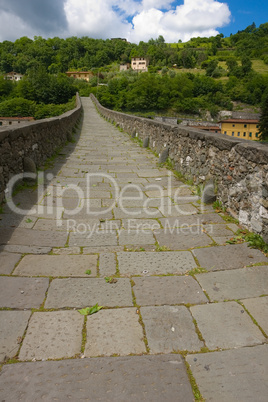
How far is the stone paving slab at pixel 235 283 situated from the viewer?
7.73 feet

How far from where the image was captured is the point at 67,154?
830 centimetres

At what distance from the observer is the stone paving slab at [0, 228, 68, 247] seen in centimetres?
314

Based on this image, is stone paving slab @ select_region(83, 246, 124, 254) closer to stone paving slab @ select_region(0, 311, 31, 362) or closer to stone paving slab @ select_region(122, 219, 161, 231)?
stone paving slab @ select_region(122, 219, 161, 231)

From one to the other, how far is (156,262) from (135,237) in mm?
609

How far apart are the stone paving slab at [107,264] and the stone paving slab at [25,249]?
0.58 m

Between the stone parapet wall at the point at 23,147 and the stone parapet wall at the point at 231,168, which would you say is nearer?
the stone parapet wall at the point at 231,168

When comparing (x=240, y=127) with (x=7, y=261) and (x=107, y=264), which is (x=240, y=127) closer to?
(x=107, y=264)

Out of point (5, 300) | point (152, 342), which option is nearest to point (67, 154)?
point (5, 300)

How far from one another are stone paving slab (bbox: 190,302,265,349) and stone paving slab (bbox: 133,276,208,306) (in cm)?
13

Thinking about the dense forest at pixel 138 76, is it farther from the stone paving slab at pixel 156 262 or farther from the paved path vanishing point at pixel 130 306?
the stone paving slab at pixel 156 262

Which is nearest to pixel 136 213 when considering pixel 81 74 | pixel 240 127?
pixel 240 127

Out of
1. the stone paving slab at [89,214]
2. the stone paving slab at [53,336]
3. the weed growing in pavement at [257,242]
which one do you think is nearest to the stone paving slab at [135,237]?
the stone paving slab at [89,214]

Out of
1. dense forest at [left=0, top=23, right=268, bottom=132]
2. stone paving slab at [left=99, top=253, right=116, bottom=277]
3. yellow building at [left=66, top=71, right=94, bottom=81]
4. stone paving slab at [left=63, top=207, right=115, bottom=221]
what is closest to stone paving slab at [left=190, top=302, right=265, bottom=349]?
stone paving slab at [left=99, top=253, right=116, bottom=277]

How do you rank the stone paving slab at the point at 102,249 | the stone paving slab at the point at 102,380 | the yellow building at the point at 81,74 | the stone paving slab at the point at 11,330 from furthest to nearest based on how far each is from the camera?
the yellow building at the point at 81,74 < the stone paving slab at the point at 102,249 < the stone paving slab at the point at 11,330 < the stone paving slab at the point at 102,380
